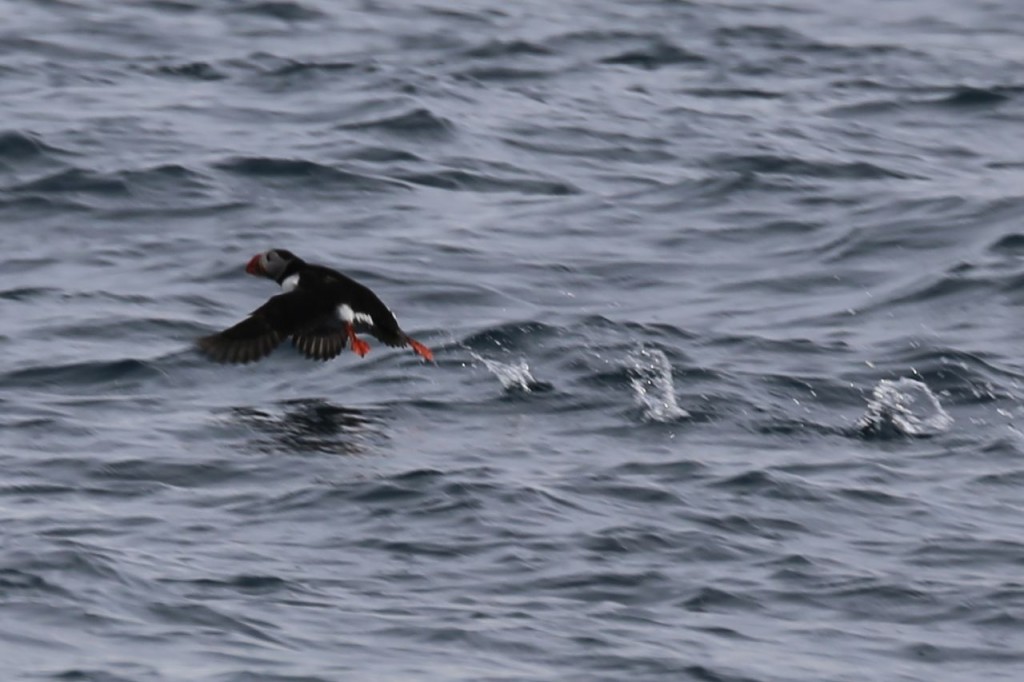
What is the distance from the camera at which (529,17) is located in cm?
2002

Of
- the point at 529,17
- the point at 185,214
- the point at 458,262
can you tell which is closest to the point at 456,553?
the point at 458,262

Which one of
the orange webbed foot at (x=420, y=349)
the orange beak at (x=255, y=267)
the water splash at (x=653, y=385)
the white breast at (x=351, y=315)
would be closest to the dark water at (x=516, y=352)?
the water splash at (x=653, y=385)

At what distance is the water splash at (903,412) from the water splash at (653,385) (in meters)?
0.87

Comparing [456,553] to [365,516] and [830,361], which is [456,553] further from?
[830,361]

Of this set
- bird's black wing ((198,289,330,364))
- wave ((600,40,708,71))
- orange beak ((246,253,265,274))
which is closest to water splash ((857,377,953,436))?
bird's black wing ((198,289,330,364))

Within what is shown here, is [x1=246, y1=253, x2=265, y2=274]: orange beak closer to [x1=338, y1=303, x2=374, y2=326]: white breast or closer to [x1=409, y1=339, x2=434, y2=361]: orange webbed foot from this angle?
[x1=338, y1=303, x2=374, y2=326]: white breast

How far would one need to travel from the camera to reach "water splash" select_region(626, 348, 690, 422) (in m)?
10.2

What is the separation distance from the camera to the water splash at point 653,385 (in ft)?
33.6

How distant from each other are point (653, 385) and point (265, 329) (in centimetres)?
187

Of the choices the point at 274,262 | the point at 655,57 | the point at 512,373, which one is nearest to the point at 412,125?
the point at 655,57

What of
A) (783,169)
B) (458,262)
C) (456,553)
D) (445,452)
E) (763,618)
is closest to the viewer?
(763,618)

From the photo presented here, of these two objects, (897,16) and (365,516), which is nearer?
(365,516)

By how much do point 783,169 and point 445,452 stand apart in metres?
6.21

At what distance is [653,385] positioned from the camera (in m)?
10.7
